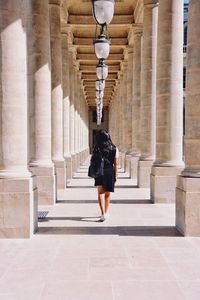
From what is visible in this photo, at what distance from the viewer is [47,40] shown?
1130 cm

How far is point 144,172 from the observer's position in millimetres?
15391

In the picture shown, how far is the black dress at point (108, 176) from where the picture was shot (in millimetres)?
9070

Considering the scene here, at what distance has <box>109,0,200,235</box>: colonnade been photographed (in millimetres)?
8008

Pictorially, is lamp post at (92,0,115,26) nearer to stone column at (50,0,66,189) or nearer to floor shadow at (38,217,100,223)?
floor shadow at (38,217,100,223)

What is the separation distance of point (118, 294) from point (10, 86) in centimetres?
451

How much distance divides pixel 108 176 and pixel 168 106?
3739 mm

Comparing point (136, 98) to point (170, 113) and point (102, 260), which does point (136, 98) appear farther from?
point (102, 260)

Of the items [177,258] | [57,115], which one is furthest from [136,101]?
[177,258]

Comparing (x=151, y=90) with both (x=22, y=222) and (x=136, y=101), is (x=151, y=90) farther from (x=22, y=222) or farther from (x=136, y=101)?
(x=22, y=222)

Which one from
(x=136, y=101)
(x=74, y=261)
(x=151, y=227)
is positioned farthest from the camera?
(x=136, y=101)

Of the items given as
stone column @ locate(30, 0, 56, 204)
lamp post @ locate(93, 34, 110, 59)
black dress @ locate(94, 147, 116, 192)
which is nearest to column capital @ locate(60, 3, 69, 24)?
stone column @ locate(30, 0, 56, 204)

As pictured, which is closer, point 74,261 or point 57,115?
point 74,261

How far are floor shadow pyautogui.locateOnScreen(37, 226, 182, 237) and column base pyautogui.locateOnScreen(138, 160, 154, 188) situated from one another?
679cm

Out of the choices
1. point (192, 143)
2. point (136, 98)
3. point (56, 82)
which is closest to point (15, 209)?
point (192, 143)
